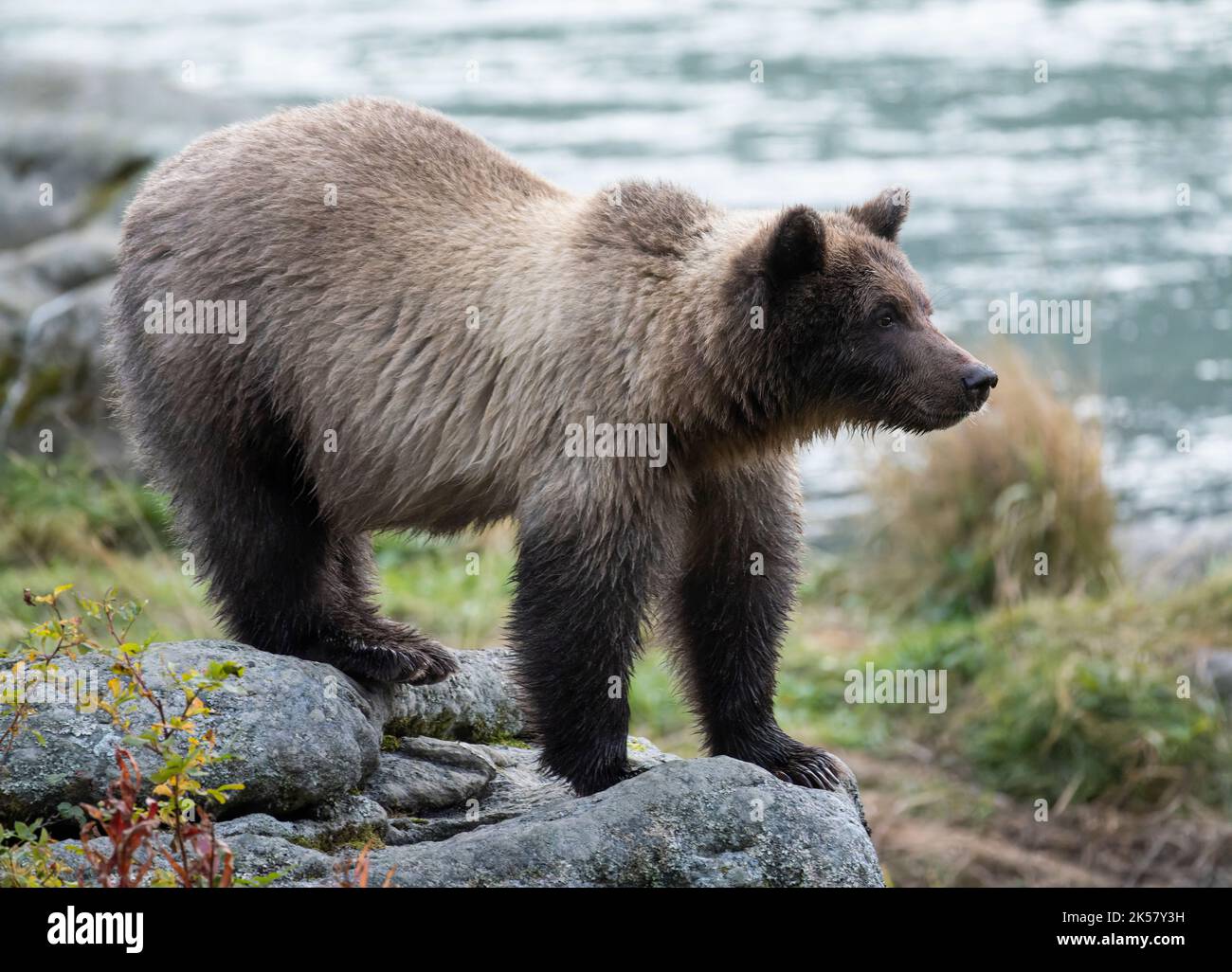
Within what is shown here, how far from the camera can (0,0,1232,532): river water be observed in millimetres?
18672

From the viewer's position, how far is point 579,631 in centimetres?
602

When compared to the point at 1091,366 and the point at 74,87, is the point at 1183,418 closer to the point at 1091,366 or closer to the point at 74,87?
the point at 1091,366

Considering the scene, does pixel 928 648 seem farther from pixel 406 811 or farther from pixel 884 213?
pixel 406 811

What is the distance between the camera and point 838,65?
31.0m

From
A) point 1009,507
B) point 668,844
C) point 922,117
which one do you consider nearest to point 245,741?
point 668,844

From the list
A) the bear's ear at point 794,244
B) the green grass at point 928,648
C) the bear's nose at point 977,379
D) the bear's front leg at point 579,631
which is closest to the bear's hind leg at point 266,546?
the bear's front leg at point 579,631

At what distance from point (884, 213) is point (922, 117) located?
2174 cm

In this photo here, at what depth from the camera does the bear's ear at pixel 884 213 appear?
653 cm

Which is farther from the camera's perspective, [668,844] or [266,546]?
[266,546]

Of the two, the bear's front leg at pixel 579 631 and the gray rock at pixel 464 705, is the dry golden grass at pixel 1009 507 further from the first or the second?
the bear's front leg at pixel 579 631
